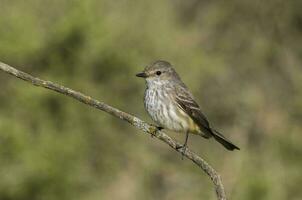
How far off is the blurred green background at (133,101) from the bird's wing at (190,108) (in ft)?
18.9

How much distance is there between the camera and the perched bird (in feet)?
20.2

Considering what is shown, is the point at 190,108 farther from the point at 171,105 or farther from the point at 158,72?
the point at 158,72

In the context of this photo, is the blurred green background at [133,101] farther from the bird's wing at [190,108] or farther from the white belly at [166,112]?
the white belly at [166,112]

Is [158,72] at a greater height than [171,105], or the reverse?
[158,72]

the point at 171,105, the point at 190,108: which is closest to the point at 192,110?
the point at 190,108

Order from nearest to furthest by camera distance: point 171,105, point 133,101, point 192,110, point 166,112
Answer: point 166,112 → point 171,105 → point 192,110 → point 133,101

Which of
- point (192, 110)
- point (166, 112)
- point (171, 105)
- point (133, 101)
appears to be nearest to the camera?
point (166, 112)

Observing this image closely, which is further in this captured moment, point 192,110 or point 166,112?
point 192,110

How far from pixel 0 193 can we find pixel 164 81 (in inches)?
268

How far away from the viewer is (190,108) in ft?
21.7

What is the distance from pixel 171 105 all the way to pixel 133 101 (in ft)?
26.9

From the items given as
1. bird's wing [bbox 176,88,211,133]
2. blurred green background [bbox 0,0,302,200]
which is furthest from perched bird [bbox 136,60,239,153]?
blurred green background [bbox 0,0,302,200]

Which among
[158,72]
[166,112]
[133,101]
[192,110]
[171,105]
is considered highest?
[133,101]

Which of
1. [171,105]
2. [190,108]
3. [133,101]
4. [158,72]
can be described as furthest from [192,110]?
[133,101]
